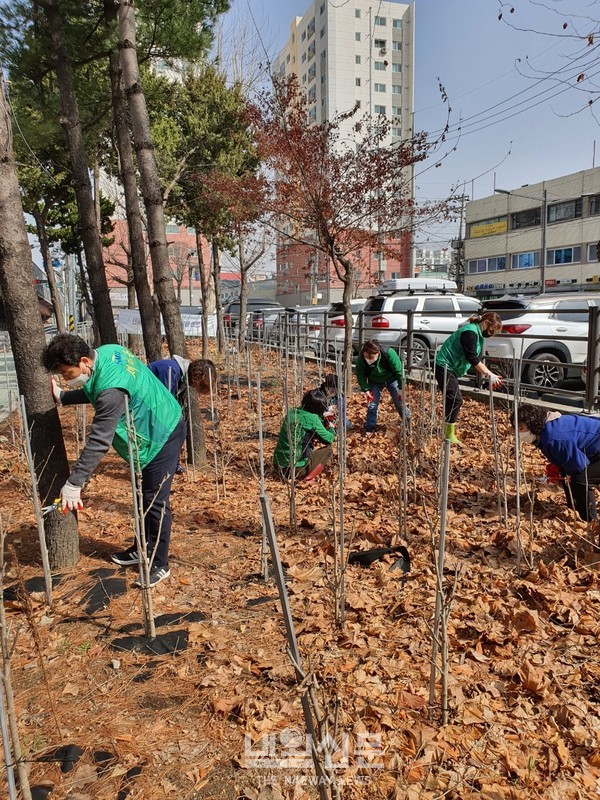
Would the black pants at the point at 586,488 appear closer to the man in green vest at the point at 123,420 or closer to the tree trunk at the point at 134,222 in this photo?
the man in green vest at the point at 123,420

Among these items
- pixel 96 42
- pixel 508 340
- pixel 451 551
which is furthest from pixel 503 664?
pixel 96 42

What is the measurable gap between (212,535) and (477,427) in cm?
396

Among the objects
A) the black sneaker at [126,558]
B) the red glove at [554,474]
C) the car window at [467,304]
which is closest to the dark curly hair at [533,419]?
the red glove at [554,474]

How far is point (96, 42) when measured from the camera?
23.4 ft

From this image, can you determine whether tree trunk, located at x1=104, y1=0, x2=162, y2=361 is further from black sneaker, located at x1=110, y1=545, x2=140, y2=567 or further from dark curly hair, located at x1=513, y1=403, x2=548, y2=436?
dark curly hair, located at x1=513, y1=403, x2=548, y2=436

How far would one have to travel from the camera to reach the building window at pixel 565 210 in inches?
1453

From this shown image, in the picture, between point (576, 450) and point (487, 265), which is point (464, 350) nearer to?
point (576, 450)

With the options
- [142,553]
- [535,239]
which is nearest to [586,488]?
[142,553]

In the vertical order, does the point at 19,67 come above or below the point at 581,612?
above

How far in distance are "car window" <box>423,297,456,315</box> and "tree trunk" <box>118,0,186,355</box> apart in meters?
7.96

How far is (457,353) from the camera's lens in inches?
204

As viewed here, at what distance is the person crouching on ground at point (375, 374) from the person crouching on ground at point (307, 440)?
1509 mm

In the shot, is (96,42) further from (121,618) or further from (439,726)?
(439,726)

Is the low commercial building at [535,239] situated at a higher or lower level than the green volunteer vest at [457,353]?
higher
